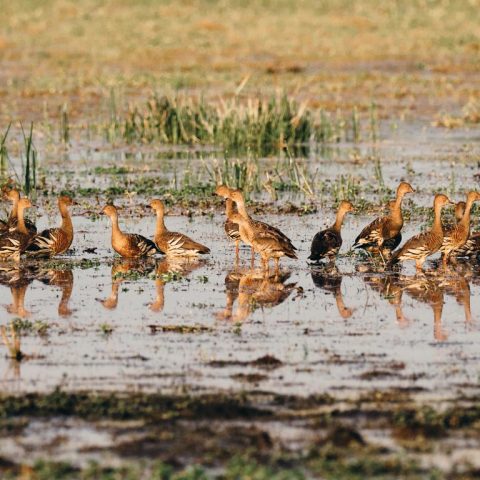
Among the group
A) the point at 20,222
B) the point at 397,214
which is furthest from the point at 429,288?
the point at 20,222

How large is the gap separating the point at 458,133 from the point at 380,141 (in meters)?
2.28

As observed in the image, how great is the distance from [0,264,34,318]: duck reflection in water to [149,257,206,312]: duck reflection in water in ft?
4.52

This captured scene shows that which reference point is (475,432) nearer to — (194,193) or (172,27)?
(194,193)

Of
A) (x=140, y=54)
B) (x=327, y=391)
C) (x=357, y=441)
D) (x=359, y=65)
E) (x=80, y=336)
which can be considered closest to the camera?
(x=357, y=441)

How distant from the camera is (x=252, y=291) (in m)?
14.9

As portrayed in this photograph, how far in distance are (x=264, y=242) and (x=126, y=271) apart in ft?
5.54

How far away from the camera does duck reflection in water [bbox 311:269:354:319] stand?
539 inches

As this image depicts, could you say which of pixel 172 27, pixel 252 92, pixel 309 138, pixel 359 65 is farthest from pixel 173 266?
pixel 172 27

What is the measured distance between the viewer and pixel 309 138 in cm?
2828

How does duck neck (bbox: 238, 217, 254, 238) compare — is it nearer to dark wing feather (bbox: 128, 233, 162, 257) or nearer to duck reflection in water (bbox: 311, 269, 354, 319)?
duck reflection in water (bbox: 311, 269, 354, 319)

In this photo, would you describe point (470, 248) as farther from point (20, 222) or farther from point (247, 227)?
point (20, 222)

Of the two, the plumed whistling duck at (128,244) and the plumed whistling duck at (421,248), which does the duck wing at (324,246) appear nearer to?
the plumed whistling duck at (421,248)

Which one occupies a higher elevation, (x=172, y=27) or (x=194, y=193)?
(x=172, y=27)

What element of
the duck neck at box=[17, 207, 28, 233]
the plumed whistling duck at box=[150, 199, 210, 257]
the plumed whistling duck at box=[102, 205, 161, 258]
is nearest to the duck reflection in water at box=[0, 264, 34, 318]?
the duck neck at box=[17, 207, 28, 233]
